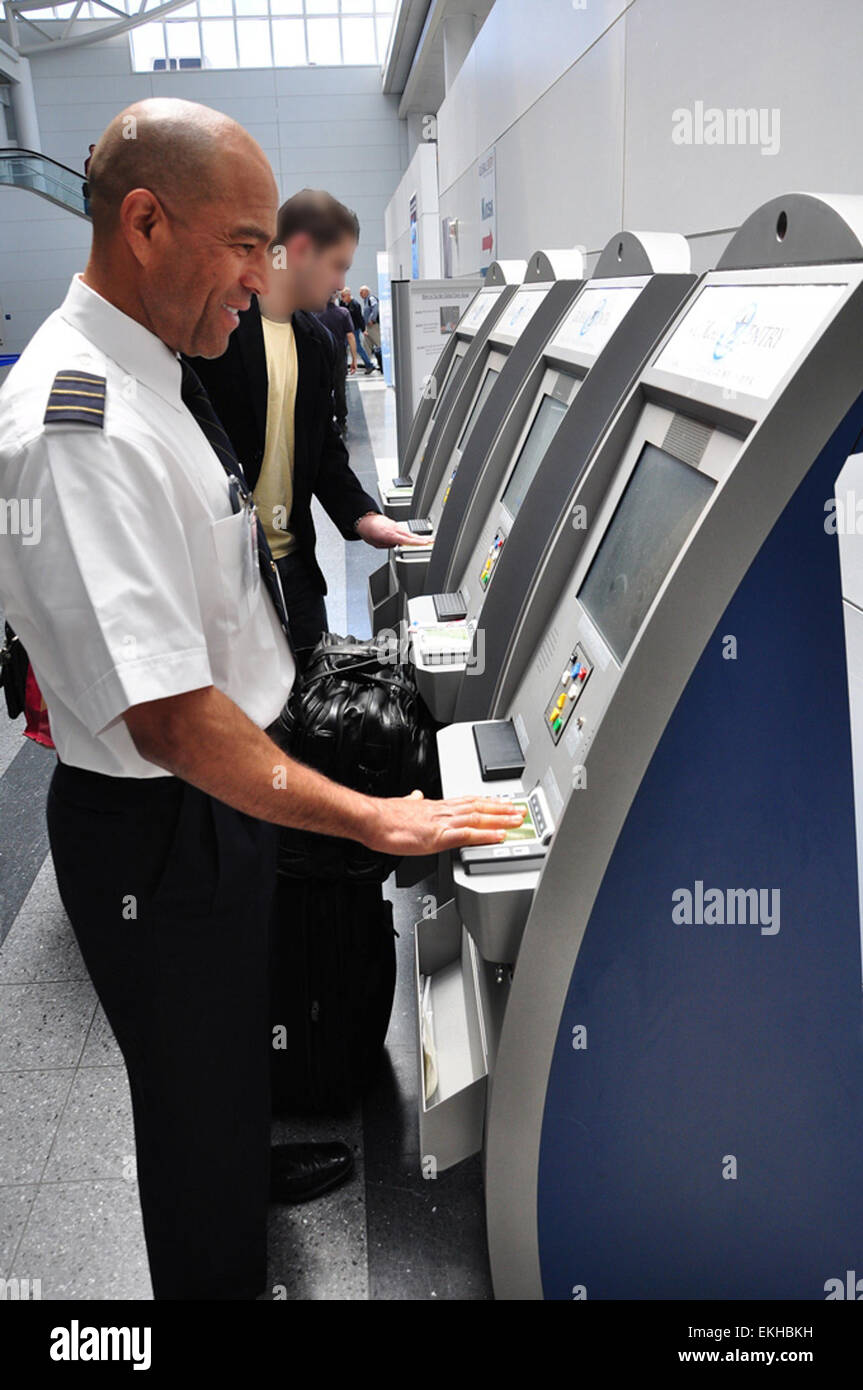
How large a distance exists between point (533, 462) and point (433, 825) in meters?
1.08

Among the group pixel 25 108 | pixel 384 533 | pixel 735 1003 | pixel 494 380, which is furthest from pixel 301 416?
pixel 25 108

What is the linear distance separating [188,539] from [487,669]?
2.41 feet

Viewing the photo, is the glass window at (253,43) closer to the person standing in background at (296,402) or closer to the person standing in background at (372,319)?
the person standing in background at (372,319)

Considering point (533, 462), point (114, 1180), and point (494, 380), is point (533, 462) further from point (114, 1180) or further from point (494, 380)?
point (114, 1180)

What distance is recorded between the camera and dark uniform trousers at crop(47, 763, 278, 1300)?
124 centimetres

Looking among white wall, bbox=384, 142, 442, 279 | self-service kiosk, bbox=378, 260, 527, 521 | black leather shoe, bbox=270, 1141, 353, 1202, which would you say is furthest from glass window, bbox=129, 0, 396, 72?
black leather shoe, bbox=270, 1141, 353, 1202

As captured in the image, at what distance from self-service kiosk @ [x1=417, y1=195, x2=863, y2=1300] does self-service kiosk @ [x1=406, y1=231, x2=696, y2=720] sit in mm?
176

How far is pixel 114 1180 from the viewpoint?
1.85 meters

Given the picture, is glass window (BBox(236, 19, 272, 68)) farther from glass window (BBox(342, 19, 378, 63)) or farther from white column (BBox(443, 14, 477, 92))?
white column (BBox(443, 14, 477, 92))

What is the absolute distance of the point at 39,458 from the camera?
101 cm

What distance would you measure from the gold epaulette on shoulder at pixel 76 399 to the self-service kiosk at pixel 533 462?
2.35ft

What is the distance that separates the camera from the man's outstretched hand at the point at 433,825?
1219mm

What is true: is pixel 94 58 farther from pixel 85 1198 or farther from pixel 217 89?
→ pixel 85 1198
